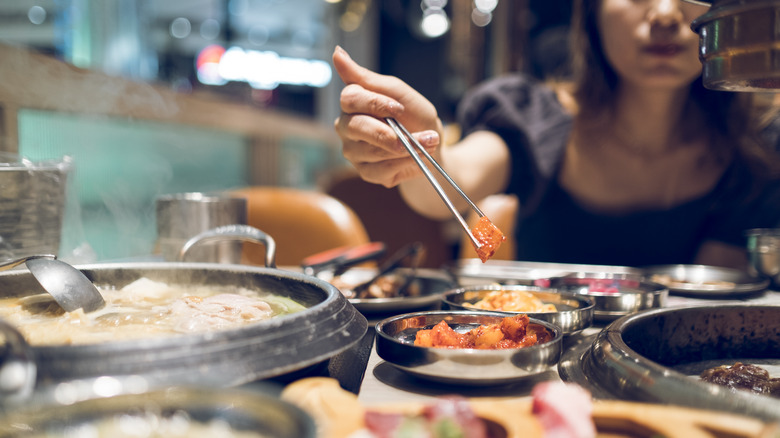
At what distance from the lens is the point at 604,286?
144 centimetres

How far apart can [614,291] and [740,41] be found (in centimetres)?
81

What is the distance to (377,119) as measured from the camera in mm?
1179

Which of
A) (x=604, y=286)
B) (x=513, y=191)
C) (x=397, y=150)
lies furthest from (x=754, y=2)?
(x=513, y=191)

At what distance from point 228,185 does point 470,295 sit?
3436 millimetres

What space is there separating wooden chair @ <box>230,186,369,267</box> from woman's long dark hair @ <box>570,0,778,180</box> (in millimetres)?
1194

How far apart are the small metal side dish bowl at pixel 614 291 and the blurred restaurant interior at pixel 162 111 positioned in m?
1.25

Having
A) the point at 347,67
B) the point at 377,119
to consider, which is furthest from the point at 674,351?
the point at 347,67

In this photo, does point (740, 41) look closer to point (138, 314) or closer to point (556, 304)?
point (556, 304)

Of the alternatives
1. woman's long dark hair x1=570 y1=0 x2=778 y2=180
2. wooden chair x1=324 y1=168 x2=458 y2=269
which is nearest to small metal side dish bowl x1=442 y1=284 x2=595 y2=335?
woman's long dark hair x1=570 y1=0 x2=778 y2=180

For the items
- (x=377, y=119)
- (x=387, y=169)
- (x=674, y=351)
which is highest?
(x=377, y=119)

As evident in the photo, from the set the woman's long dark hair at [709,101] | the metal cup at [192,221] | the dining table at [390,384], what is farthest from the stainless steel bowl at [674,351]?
the woman's long dark hair at [709,101]

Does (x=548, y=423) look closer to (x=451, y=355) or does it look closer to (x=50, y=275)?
(x=451, y=355)

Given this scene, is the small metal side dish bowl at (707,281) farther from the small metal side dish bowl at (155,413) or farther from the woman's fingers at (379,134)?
the small metal side dish bowl at (155,413)

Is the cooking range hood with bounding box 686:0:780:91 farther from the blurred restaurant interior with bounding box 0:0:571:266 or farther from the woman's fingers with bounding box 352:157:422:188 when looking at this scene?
the blurred restaurant interior with bounding box 0:0:571:266
